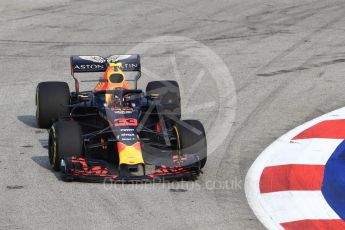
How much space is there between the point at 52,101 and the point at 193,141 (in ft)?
8.37

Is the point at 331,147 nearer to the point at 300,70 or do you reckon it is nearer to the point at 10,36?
the point at 300,70

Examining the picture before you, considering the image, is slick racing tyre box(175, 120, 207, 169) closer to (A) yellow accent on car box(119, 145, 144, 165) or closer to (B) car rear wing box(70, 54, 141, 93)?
(A) yellow accent on car box(119, 145, 144, 165)

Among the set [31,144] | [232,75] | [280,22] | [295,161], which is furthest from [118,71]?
[280,22]

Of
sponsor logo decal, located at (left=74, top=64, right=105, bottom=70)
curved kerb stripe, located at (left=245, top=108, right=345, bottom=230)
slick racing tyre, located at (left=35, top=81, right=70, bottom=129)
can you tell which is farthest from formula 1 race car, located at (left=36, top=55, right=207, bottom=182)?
curved kerb stripe, located at (left=245, top=108, right=345, bottom=230)

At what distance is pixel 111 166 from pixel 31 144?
1.61 metres

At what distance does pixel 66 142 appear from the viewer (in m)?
10.3

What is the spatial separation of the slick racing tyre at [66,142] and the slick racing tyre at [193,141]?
3.75 feet

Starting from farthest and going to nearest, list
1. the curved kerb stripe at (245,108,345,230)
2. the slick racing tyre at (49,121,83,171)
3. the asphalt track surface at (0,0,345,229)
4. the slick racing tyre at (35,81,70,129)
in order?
the slick racing tyre at (35,81,70,129) → the slick racing tyre at (49,121,83,171) → the asphalt track surface at (0,0,345,229) → the curved kerb stripe at (245,108,345,230)

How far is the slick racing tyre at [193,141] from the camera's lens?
10.5 meters

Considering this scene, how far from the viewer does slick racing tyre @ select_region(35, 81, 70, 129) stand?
40.2 feet

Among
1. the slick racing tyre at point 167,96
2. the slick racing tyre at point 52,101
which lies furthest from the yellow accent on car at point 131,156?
the slick racing tyre at point 52,101

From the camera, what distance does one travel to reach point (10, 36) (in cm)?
1941

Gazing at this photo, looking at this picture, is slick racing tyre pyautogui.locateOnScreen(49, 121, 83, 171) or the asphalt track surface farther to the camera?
slick racing tyre pyautogui.locateOnScreen(49, 121, 83, 171)

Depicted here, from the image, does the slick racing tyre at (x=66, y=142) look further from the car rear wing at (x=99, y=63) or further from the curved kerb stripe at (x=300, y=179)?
the car rear wing at (x=99, y=63)
